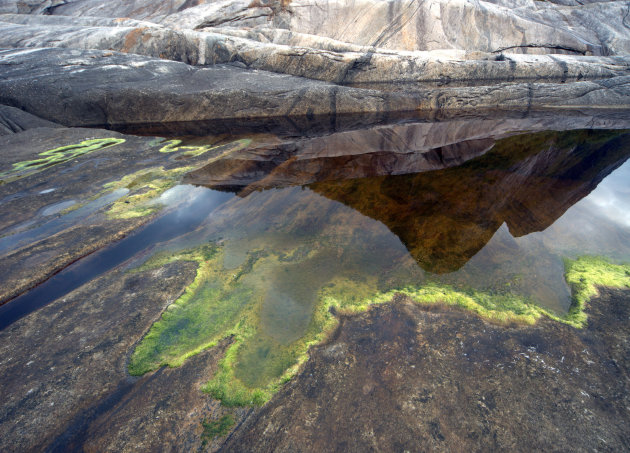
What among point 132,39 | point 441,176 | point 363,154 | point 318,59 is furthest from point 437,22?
point 441,176

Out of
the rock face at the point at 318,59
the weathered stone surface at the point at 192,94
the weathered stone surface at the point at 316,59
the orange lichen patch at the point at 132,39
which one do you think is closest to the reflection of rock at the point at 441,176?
the weathered stone surface at the point at 192,94

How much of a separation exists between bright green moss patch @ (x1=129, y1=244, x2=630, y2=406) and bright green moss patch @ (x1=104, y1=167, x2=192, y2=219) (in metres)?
1.13

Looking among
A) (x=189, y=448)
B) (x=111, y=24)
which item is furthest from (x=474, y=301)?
(x=111, y=24)

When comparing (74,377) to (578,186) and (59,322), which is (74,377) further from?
(578,186)

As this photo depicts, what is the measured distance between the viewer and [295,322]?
251 cm

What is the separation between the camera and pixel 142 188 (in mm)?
4652

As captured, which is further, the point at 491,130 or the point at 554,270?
the point at 491,130

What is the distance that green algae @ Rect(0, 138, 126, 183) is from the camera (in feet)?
17.2

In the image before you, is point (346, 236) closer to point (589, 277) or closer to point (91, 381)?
point (589, 277)

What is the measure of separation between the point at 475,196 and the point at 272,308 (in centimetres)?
310

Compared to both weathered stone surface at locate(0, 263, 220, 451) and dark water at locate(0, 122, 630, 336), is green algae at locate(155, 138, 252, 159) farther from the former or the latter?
weathered stone surface at locate(0, 263, 220, 451)

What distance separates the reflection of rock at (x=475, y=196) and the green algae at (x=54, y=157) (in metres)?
4.72

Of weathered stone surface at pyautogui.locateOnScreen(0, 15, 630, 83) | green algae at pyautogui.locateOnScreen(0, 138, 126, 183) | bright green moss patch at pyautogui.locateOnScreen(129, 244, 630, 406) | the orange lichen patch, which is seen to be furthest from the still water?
the orange lichen patch

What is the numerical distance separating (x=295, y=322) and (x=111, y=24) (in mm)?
19085
